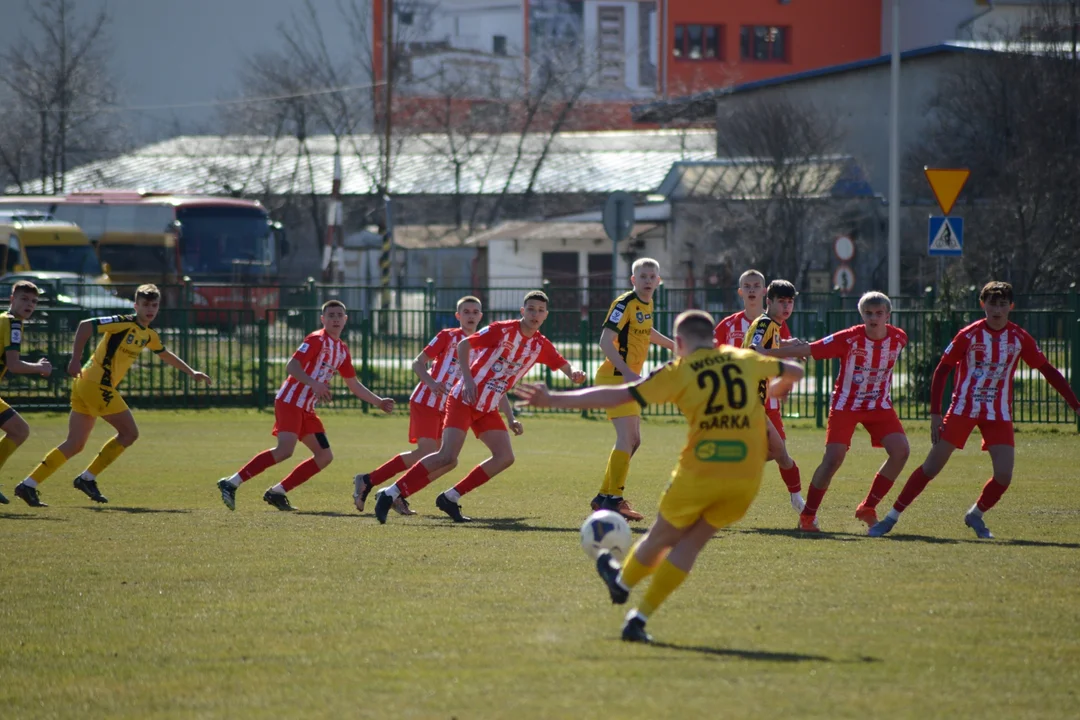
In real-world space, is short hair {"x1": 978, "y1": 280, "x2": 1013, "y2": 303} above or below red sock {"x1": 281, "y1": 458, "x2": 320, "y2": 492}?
above

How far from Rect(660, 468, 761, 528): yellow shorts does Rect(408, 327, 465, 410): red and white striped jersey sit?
551 cm

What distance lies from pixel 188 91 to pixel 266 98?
13.4 metres

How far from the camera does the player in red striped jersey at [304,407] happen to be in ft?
40.0

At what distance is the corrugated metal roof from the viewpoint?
52.0m

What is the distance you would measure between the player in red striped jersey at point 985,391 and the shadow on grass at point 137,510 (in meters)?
5.89

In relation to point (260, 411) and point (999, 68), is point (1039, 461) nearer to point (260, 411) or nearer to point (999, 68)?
point (260, 411)

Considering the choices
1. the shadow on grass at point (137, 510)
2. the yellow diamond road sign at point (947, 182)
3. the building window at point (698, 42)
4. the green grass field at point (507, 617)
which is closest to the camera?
the green grass field at point (507, 617)

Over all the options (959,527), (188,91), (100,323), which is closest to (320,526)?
(100,323)

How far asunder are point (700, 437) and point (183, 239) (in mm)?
34913

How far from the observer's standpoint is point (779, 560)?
29.5 feet

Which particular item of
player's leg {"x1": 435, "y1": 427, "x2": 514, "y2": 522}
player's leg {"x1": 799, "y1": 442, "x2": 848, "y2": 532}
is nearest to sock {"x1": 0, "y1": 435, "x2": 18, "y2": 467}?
player's leg {"x1": 435, "y1": 427, "x2": 514, "y2": 522}

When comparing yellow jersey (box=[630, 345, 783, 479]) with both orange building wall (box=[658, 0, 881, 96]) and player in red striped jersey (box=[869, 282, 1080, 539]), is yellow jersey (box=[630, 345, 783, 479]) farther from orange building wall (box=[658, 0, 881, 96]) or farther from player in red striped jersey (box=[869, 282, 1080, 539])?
orange building wall (box=[658, 0, 881, 96])

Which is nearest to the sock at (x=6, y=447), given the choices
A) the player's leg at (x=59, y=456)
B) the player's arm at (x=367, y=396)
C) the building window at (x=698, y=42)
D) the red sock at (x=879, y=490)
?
the player's leg at (x=59, y=456)

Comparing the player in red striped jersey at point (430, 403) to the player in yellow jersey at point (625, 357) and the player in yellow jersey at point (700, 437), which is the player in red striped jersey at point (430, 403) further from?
the player in yellow jersey at point (700, 437)
